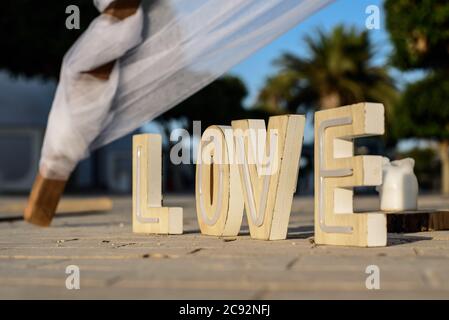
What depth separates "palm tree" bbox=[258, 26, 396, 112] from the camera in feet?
133

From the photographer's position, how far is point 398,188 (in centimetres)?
898

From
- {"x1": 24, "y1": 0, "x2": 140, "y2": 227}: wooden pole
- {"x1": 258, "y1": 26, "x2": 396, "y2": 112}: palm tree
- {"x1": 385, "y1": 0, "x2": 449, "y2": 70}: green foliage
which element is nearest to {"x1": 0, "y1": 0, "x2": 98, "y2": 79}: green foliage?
{"x1": 385, "y1": 0, "x2": 449, "y2": 70}: green foliage

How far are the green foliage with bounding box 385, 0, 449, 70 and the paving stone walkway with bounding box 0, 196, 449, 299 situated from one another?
61.6 ft

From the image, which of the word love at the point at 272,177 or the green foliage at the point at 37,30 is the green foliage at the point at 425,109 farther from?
the word love at the point at 272,177

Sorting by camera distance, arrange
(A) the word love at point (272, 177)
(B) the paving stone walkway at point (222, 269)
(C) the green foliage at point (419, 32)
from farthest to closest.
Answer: (C) the green foliage at point (419, 32)
(A) the word love at point (272, 177)
(B) the paving stone walkway at point (222, 269)

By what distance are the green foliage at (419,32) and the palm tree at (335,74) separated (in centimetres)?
1284

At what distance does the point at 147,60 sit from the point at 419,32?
19.2m

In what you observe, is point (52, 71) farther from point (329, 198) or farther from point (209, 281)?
point (209, 281)

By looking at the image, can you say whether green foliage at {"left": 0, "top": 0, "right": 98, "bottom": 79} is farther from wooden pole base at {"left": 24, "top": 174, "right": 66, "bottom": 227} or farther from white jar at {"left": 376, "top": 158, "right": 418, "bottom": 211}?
white jar at {"left": 376, "top": 158, "right": 418, "bottom": 211}

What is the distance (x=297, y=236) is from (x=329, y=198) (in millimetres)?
1315

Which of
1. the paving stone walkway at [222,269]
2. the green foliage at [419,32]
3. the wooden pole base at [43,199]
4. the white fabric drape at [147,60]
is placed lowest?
the paving stone walkway at [222,269]

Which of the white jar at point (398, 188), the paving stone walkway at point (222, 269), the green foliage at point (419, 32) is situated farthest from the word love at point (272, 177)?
the green foliage at point (419, 32)

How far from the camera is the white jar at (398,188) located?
8.98 metres

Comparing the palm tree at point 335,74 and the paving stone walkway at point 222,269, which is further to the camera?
the palm tree at point 335,74
